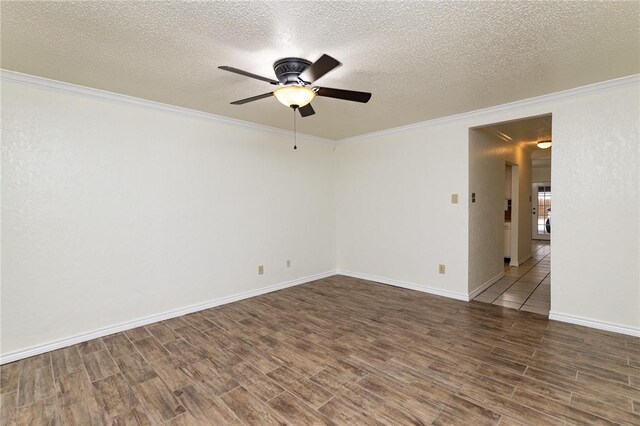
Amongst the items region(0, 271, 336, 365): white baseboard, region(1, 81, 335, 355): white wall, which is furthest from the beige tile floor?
region(1, 81, 335, 355): white wall

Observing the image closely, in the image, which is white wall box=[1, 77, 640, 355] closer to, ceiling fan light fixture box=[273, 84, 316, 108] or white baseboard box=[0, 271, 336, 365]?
white baseboard box=[0, 271, 336, 365]

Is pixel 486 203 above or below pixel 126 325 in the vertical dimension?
above

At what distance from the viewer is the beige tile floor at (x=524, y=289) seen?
3867 millimetres

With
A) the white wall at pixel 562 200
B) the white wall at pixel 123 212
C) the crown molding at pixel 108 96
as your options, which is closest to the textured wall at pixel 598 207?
the white wall at pixel 562 200

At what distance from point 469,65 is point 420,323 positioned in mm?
2595

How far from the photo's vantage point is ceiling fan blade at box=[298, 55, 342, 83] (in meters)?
1.86

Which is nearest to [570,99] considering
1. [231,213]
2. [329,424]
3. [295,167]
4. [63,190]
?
[295,167]

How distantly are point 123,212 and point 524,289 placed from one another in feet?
17.9

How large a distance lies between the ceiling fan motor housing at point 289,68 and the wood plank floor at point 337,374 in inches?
93.6

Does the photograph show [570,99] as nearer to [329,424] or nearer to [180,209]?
[329,424]

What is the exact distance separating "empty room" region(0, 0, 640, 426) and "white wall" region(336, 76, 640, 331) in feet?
0.07

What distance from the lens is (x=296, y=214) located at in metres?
4.98

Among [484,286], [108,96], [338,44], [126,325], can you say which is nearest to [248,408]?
[126,325]

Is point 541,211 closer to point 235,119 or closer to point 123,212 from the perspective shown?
point 235,119
